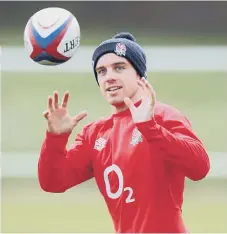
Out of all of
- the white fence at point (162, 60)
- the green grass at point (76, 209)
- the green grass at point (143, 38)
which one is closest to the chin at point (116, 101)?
the green grass at point (76, 209)

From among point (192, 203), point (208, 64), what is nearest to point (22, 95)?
point (208, 64)

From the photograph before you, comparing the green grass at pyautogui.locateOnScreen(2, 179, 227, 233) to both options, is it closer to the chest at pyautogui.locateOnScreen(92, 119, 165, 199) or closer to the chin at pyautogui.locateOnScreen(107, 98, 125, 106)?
the chest at pyautogui.locateOnScreen(92, 119, 165, 199)

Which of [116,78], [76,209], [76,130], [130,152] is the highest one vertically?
[116,78]

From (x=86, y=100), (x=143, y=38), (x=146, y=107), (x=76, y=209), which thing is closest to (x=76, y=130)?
→ (x=86, y=100)

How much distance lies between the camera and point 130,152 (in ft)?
8.97

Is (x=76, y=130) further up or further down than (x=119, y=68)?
further down

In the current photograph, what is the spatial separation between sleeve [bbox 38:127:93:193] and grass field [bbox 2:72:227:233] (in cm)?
185

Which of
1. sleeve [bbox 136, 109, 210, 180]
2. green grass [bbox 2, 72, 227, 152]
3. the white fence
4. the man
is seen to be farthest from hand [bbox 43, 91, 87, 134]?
the white fence

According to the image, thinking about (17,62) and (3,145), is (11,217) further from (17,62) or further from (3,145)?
(17,62)

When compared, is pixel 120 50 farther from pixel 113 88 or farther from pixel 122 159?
pixel 122 159

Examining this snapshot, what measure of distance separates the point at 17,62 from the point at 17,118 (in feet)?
5.80

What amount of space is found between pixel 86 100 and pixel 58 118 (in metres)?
5.33

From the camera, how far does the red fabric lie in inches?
104

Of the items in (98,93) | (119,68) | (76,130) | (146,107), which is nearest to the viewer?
(146,107)
